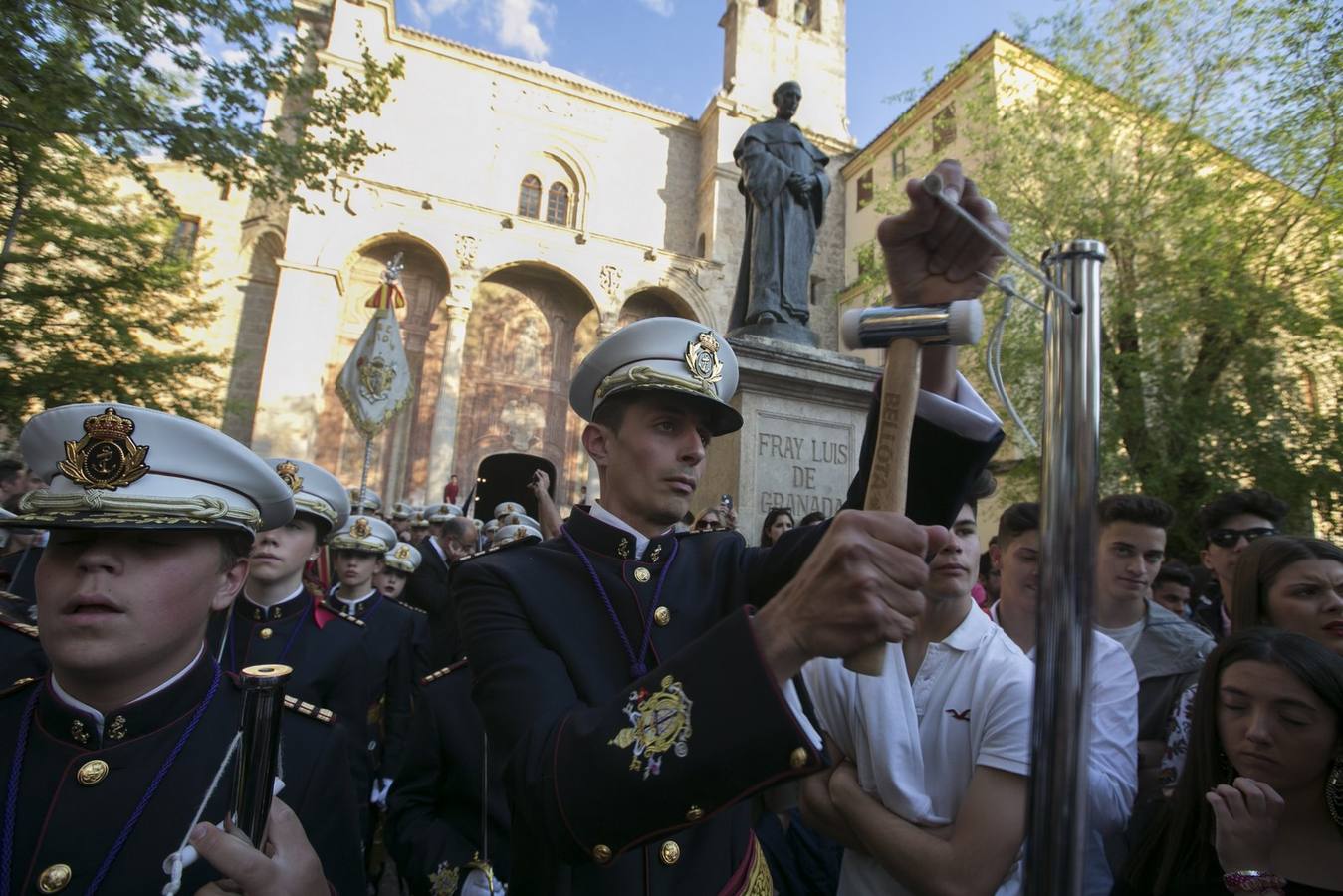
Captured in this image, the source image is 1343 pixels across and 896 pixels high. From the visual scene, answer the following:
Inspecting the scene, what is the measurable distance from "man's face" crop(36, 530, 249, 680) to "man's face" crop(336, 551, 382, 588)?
3.58m

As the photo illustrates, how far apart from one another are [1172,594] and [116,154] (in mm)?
9517

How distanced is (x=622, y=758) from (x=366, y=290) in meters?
24.1

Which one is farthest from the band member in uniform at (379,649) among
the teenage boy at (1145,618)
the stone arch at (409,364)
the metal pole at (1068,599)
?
the stone arch at (409,364)

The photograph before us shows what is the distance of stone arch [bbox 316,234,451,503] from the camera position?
868 inches

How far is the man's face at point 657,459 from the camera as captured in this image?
5.97 feet

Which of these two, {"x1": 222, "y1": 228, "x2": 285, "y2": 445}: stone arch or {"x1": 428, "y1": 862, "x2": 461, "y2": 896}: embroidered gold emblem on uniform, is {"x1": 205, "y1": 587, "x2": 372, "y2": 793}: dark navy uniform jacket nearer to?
{"x1": 428, "y1": 862, "x2": 461, "y2": 896}: embroidered gold emblem on uniform

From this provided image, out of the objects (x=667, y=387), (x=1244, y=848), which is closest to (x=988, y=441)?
(x=667, y=387)

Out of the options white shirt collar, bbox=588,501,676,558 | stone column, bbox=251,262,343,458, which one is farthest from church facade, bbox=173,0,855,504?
white shirt collar, bbox=588,501,676,558

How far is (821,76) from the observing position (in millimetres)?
30750


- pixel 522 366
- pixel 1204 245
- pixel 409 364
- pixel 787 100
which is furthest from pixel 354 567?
pixel 522 366

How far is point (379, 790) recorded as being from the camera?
4.23 m

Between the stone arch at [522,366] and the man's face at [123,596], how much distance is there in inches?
872

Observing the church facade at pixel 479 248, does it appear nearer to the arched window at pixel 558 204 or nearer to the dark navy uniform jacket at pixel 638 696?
the arched window at pixel 558 204

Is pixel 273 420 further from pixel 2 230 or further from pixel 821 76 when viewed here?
pixel 821 76
